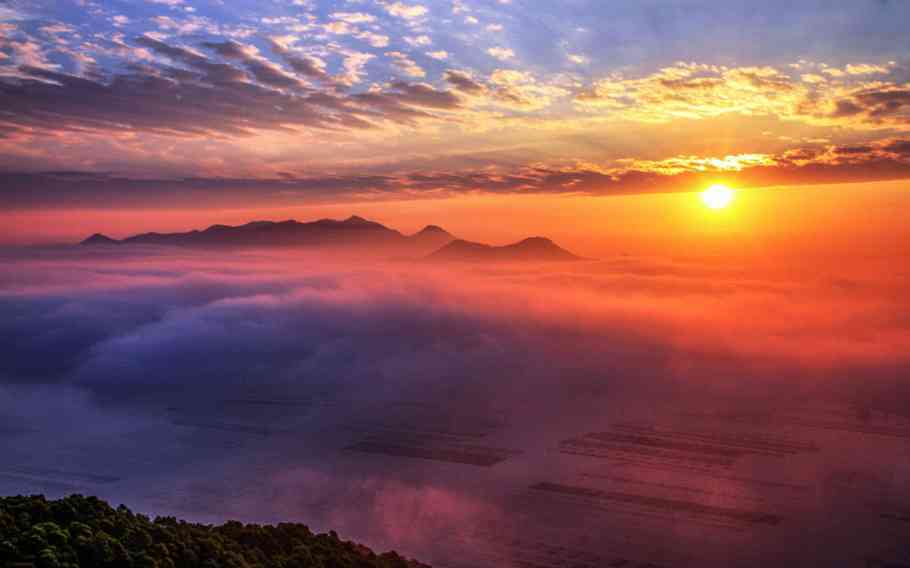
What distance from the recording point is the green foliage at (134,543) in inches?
1861

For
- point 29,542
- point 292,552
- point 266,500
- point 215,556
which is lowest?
Result: point 266,500

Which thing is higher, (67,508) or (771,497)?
(67,508)

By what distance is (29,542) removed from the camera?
47.2 m

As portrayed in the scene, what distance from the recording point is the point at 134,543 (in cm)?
5316

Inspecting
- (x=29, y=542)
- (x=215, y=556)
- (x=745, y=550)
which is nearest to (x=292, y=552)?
(x=215, y=556)

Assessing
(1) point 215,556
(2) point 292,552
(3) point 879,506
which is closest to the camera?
(1) point 215,556

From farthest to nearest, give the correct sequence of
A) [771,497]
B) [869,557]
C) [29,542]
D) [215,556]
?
[771,497] → [869,557] → [215,556] → [29,542]

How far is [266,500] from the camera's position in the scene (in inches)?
7844

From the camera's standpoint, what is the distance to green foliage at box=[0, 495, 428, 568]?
1861 inches

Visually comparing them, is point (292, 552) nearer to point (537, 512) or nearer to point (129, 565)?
point (129, 565)

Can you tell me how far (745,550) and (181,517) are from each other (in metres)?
133

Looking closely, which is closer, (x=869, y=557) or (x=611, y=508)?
(x=869, y=557)

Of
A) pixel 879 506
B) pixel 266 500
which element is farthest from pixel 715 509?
pixel 266 500

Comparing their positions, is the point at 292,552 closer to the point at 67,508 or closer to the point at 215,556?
the point at 215,556
